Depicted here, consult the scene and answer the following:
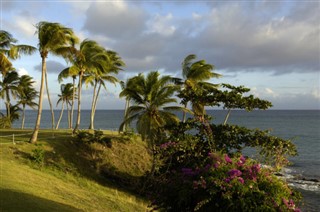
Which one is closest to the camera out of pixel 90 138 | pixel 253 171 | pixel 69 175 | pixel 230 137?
pixel 253 171

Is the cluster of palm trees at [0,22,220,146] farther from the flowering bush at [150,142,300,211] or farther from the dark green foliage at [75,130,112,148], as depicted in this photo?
the flowering bush at [150,142,300,211]

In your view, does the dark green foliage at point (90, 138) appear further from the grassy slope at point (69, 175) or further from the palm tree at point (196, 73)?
the palm tree at point (196, 73)

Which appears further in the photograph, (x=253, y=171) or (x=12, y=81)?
(x=12, y=81)

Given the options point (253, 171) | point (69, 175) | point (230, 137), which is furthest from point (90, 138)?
point (253, 171)

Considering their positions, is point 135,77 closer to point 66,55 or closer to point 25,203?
point 66,55

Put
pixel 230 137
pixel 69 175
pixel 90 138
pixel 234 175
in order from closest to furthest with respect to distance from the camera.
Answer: pixel 234 175
pixel 230 137
pixel 69 175
pixel 90 138

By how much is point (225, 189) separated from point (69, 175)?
17305 mm

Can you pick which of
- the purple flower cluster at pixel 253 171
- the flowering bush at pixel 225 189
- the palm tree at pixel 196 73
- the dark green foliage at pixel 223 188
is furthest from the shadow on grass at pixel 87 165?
the purple flower cluster at pixel 253 171

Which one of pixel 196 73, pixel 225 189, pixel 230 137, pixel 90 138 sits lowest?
pixel 90 138

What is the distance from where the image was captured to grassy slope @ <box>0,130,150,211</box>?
41.9ft

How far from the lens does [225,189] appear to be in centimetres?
759

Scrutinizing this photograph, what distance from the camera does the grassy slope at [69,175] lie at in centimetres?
1276

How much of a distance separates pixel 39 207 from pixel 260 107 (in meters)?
9.26

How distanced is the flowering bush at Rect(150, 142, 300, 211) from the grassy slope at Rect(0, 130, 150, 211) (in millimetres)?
5232
